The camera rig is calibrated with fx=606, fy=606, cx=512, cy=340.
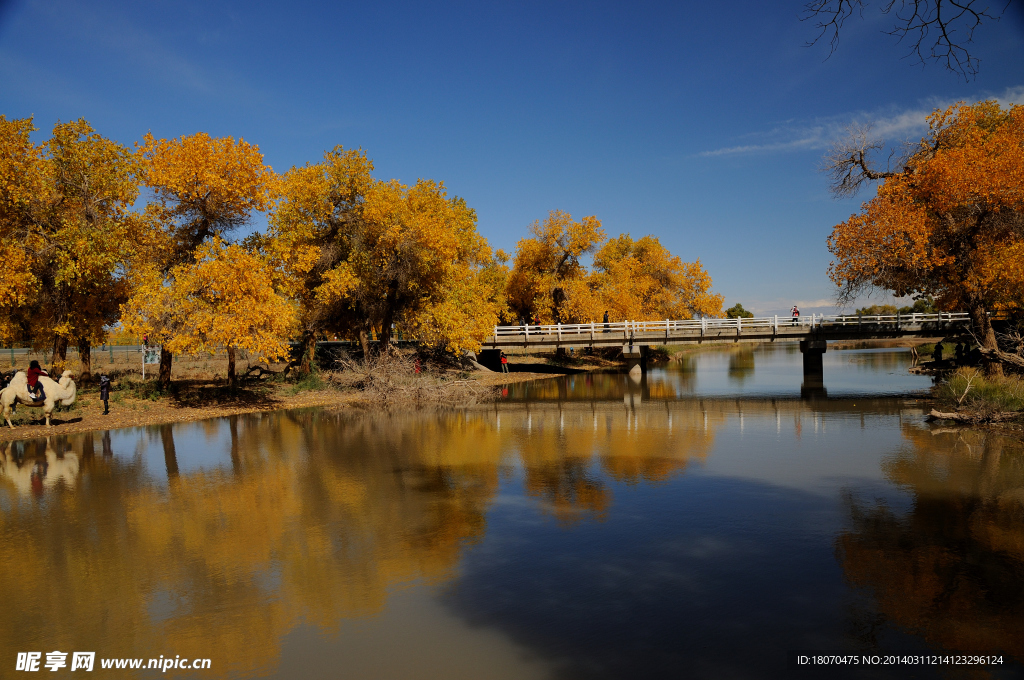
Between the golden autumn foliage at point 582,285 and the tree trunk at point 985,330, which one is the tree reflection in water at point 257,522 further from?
the golden autumn foliage at point 582,285

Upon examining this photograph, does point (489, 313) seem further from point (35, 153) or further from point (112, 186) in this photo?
point (35, 153)

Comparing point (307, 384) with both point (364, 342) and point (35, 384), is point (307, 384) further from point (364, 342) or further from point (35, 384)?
point (35, 384)

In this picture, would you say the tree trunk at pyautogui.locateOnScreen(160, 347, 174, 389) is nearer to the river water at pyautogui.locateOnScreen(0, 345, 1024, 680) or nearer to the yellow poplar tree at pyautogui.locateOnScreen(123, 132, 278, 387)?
the yellow poplar tree at pyautogui.locateOnScreen(123, 132, 278, 387)

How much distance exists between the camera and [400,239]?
102 feet

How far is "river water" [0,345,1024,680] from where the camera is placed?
613 centimetres

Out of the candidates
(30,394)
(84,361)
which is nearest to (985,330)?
(30,394)

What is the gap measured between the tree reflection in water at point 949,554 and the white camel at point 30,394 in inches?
895

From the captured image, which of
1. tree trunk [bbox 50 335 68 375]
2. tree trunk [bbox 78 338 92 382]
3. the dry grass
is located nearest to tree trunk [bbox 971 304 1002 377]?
the dry grass

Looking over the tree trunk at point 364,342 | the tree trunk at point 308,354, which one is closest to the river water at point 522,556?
the tree trunk at point 364,342

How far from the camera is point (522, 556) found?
8.56 meters

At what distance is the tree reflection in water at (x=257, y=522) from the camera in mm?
6809

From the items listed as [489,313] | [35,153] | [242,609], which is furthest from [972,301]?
[35,153]

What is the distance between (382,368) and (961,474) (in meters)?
23.0

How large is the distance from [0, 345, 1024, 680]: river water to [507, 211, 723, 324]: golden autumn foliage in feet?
98.4
